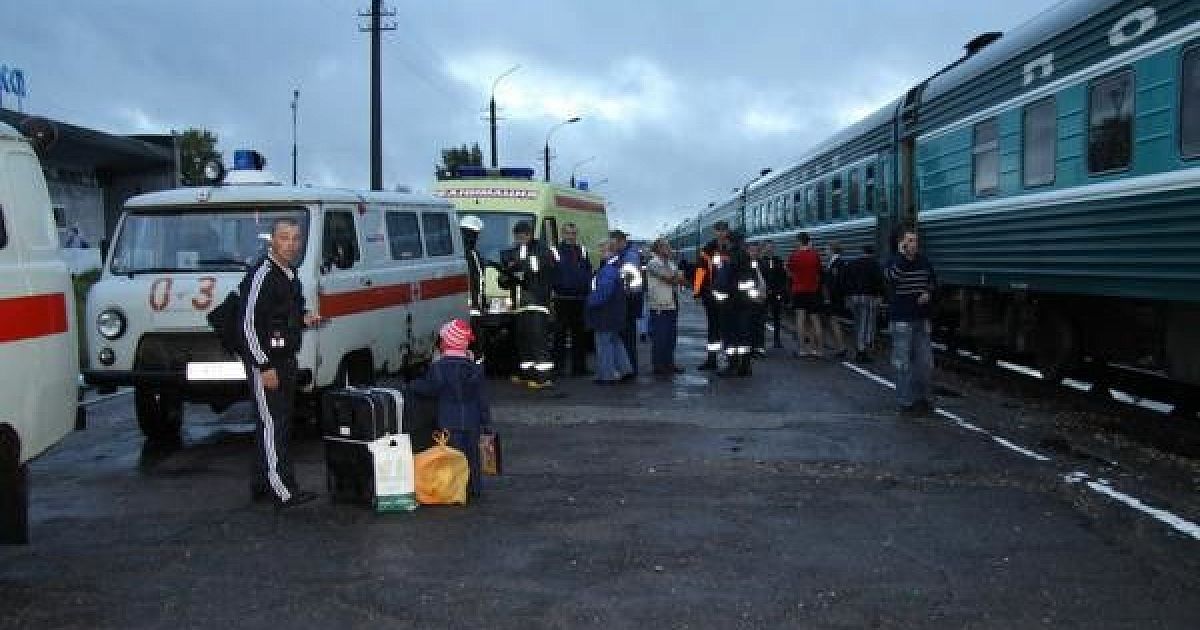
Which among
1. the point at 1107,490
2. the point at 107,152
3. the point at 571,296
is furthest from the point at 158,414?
the point at 107,152

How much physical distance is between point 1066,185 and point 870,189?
8.11 metres

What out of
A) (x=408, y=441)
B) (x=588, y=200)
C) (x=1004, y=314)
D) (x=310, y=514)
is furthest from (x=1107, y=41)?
(x=588, y=200)

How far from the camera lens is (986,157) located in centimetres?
1338

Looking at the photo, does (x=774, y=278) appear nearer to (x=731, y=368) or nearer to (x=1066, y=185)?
(x=731, y=368)

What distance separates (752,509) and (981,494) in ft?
5.13

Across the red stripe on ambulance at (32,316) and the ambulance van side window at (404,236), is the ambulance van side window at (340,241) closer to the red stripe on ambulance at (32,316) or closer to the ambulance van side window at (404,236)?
the ambulance van side window at (404,236)

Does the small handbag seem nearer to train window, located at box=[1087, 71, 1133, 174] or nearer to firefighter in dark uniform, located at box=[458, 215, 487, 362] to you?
train window, located at box=[1087, 71, 1133, 174]

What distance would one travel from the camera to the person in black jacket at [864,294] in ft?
53.5

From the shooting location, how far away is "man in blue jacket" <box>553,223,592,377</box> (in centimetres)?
1424

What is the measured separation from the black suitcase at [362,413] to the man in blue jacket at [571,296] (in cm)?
675

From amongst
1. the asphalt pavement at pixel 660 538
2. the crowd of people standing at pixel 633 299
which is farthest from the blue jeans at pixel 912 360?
the asphalt pavement at pixel 660 538

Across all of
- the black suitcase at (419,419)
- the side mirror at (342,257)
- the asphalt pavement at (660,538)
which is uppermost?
the side mirror at (342,257)

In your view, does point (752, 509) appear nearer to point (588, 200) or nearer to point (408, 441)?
point (408, 441)

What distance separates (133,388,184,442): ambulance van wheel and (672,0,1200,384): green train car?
26.6 ft
